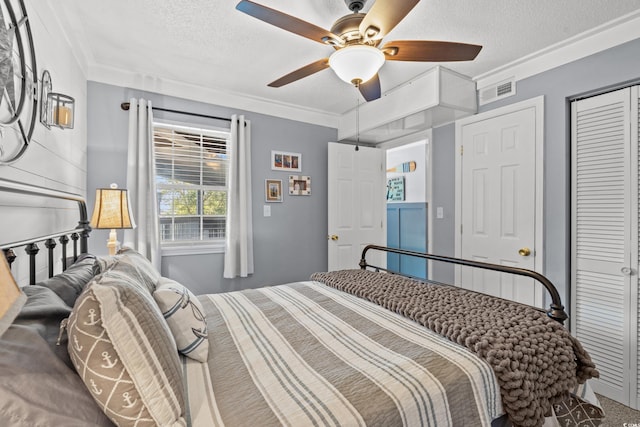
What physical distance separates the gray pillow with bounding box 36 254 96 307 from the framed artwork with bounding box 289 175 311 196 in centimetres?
239

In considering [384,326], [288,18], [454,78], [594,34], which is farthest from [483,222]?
[288,18]

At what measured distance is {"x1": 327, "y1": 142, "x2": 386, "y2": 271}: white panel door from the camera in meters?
3.66

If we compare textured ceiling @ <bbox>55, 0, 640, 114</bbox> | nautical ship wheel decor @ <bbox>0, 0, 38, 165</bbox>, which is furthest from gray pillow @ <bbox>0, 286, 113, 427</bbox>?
textured ceiling @ <bbox>55, 0, 640, 114</bbox>

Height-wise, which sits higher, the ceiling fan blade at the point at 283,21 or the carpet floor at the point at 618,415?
the ceiling fan blade at the point at 283,21

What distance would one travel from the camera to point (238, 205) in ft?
10.4

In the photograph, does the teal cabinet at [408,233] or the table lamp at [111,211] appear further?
the teal cabinet at [408,233]

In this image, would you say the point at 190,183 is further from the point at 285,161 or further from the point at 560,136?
the point at 560,136

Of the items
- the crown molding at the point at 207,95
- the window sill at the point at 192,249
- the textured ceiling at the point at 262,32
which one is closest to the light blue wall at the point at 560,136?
the textured ceiling at the point at 262,32

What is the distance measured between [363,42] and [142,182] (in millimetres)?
2228

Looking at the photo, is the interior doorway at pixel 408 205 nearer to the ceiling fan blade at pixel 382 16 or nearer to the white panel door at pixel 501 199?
the white panel door at pixel 501 199

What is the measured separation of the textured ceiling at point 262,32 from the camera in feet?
6.12

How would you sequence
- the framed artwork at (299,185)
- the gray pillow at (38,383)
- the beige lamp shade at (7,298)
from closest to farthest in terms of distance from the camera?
the beige lamp shade at (7,298)
the gray pillow at (38,383)
the framed artwork at (299,185)

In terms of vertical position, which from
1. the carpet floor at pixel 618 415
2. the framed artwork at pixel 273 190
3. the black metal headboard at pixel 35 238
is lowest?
the carpet floor at pixel 618 415

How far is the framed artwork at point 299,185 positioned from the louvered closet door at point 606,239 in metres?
2.50
